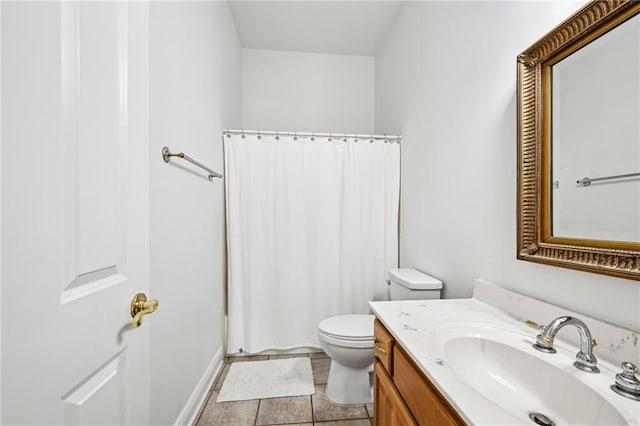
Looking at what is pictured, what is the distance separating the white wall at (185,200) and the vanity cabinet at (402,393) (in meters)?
0.86

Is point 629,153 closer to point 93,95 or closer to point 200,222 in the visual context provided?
point 93,95

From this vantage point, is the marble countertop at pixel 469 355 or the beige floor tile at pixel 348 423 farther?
the beige floor tile at pixel 348 423

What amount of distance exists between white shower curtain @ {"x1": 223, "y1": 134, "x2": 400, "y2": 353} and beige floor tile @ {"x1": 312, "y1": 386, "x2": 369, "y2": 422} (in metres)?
0.56

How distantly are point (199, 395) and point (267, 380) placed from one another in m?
0.43

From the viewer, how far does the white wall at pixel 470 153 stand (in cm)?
91

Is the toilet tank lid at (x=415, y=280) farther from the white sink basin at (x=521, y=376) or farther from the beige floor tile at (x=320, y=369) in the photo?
the beige floor tile at (x=320, y=369)

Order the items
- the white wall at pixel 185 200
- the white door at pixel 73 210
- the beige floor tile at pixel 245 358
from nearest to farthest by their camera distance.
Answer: the white door at pixel 73 210
the white wall at pixel 185 200
the beige floor tile at pixel 245 358

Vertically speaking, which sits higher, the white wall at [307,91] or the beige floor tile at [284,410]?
the white wall at [307,91]

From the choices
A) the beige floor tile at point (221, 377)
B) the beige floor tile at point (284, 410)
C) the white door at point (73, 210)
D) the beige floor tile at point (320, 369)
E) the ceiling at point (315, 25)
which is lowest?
the beige floor tile at point (221, 377)

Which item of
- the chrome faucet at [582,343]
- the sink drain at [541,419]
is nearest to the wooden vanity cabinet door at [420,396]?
the sink drain at [541,419]

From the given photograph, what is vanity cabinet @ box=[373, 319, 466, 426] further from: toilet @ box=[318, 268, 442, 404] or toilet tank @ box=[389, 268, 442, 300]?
toilet tank @ box=[389, 268, 442, 300]

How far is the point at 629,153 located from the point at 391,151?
1524 mm

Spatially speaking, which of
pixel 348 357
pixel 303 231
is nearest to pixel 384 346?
pixel 348 357

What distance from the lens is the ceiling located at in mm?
2115
